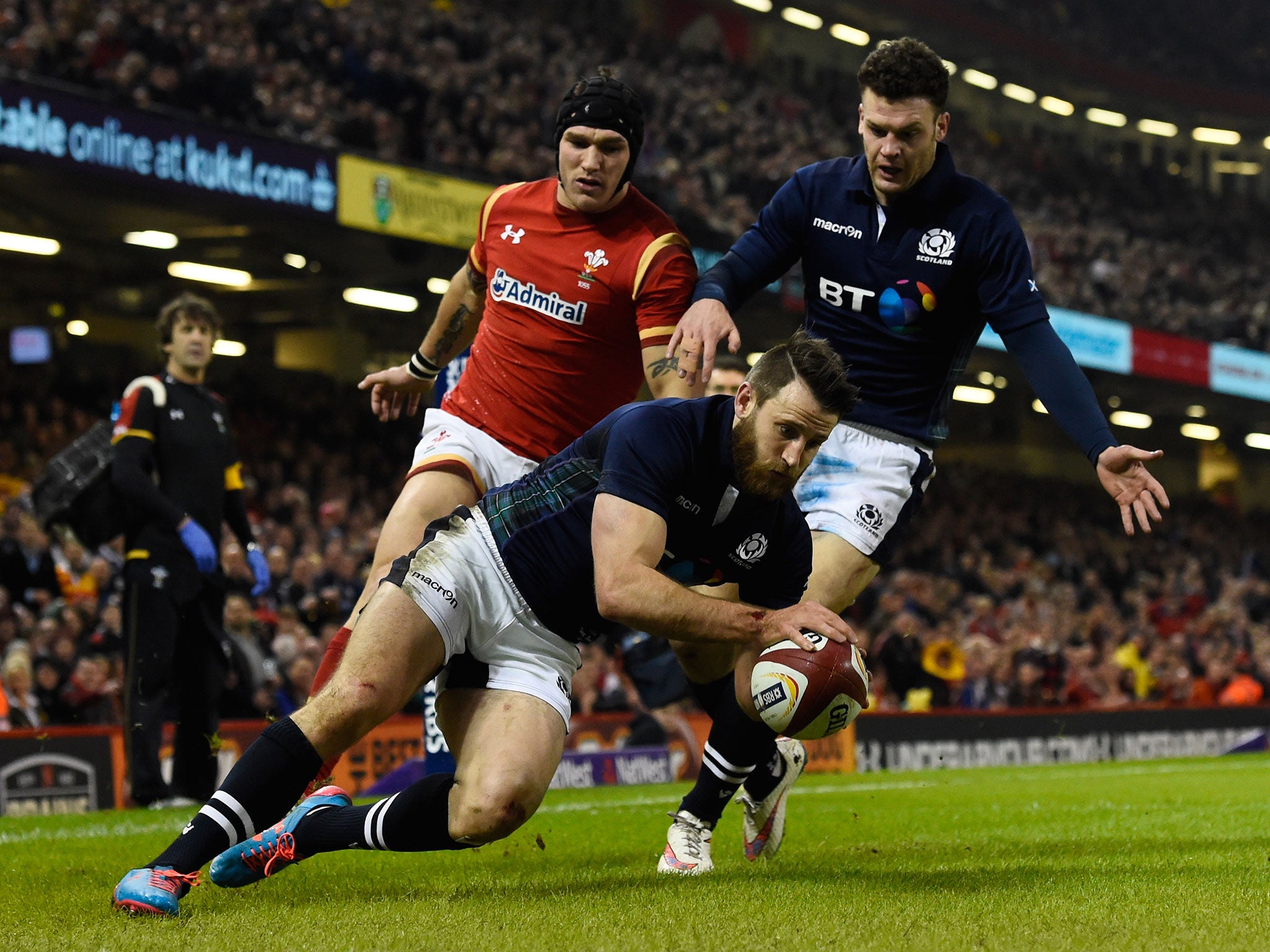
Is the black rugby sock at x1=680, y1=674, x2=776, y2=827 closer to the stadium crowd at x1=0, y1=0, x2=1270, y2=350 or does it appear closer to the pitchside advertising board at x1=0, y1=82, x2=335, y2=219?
the pitchside advertising board at x1=0, y1=82, x2=335, y2=219

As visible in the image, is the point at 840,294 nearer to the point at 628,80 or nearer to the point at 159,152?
the point at 159,152

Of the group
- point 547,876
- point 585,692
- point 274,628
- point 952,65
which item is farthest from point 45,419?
point 952,65


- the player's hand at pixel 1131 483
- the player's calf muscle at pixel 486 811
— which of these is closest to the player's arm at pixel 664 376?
the player's hand at pixel 1131 483

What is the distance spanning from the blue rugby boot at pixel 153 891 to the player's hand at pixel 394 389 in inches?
104

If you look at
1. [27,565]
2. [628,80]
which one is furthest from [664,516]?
[628,80]

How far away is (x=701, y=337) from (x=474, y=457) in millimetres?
1196

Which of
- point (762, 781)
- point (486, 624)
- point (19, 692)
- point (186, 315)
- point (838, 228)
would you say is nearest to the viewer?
point (486, 624)

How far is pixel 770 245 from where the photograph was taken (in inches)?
231

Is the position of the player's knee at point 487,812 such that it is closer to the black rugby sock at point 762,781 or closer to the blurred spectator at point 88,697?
the black rugby sock at point 762,781

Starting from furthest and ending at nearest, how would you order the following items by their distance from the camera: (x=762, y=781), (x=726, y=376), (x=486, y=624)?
(x=726, y=376) → (x=762, y=781) → (x=486, y=624)

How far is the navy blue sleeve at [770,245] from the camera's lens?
575cm

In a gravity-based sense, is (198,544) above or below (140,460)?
below

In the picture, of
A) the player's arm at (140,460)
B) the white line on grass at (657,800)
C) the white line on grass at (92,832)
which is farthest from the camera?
the white line on grass at (657,800)

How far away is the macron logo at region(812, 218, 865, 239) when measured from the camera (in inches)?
229
